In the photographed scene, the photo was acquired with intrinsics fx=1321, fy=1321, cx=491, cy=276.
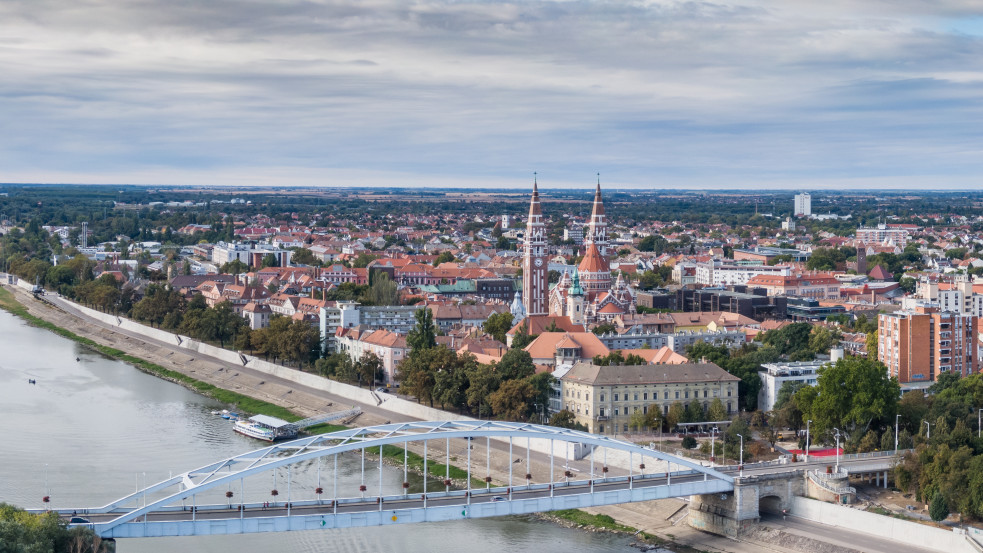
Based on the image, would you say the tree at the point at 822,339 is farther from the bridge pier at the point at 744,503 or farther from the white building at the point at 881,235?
the white building at the point at 881,235

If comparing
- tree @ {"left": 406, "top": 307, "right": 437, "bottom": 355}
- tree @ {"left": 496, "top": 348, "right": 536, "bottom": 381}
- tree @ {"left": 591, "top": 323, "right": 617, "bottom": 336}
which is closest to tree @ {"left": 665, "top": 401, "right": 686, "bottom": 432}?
tree @ {"left": 496, "top": 348, "right": 536, "bottom": 381}

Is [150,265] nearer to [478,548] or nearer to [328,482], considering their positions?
[328,482]

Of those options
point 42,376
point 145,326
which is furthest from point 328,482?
point 145,326

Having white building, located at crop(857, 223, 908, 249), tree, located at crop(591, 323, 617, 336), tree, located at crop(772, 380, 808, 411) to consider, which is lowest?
tree, located at crop(772, 380, 808, 411)

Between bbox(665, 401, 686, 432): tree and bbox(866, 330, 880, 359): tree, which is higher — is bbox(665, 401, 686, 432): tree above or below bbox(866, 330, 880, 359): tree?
below

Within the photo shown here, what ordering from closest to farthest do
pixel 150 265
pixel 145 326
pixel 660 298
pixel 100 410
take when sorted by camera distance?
1. pixel 100 410
2. pixel 145 326
3. pixel 660 298
4. pixel 150 265

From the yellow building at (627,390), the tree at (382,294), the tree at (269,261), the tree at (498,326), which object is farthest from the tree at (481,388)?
the tree at (269,261)

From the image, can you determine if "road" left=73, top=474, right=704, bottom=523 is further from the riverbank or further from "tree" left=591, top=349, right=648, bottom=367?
"tree" left=591, top=349, right=648, bottom=367
